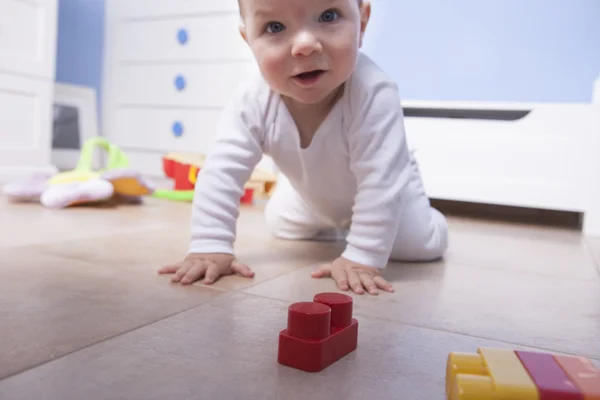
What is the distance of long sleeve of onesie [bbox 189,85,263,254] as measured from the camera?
80cm

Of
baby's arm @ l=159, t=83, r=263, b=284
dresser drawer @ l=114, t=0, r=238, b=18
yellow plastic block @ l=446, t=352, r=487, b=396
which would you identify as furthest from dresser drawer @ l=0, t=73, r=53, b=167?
yellow plastic block @ l=446, t=352, r=487, b=396

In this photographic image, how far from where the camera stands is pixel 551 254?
3.65 feet

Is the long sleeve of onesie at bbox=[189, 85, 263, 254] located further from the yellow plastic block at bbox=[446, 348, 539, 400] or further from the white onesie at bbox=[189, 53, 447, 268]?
the yellow plastic block at bbox=[446, 348, 539, 400]

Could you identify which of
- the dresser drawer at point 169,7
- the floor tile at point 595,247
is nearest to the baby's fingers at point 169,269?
the floor tile at point 595,247

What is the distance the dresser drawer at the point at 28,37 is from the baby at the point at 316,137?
141 centimetres

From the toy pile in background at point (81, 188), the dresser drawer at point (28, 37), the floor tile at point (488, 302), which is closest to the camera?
the floor tile at point (488, 302)

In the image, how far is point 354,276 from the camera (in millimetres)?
756

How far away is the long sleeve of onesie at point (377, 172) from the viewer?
0.80 meters

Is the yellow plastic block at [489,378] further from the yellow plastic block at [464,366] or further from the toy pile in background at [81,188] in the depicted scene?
the toy pile in background at [81,188]

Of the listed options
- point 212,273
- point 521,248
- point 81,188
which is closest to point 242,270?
point 212,273

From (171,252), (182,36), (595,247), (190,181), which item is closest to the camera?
(171,252)

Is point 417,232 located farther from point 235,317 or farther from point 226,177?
point 235,317

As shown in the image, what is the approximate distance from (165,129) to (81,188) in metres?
1.12

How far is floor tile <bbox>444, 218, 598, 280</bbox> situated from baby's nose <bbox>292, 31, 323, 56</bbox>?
18.8 inches
